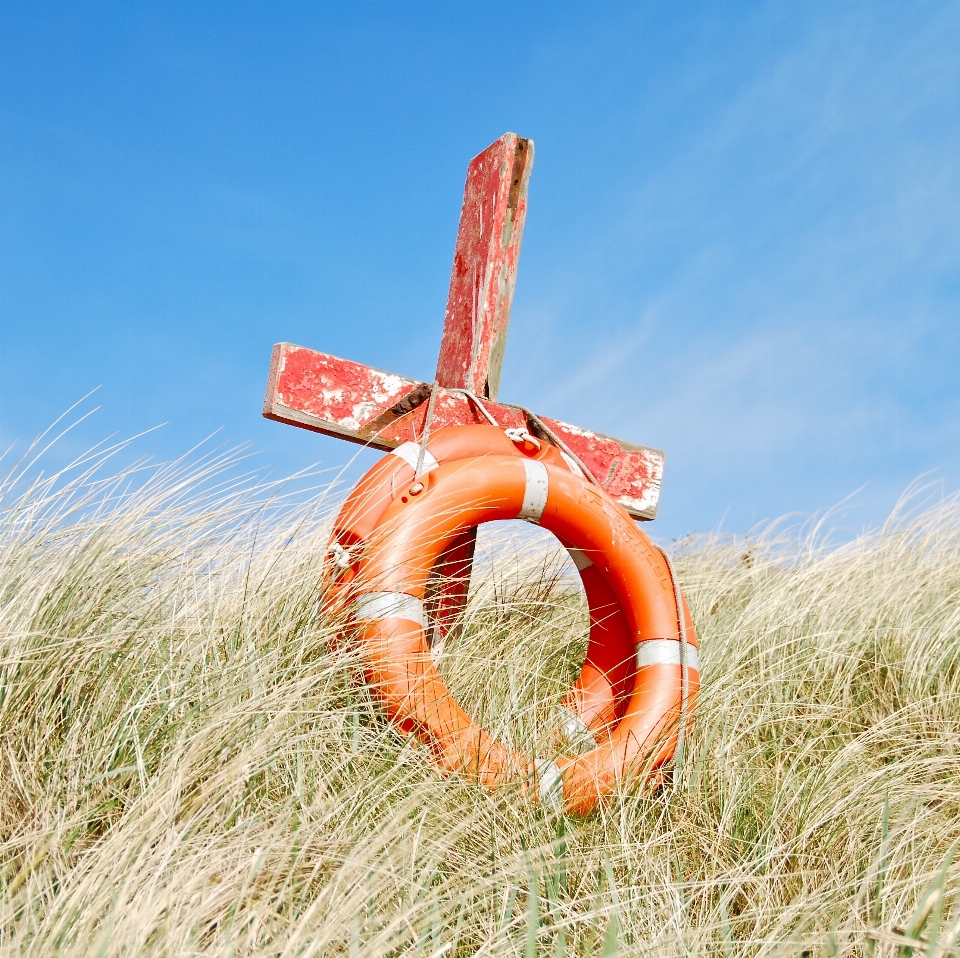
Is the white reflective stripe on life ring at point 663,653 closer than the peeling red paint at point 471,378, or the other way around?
the white reflective stripe on life ring at point 663,653

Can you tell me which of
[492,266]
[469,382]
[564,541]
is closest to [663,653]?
[564,541]

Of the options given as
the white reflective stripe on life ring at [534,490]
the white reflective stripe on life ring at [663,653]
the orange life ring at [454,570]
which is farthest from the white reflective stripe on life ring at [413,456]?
the white reflective stripe on life ring at [663,653]

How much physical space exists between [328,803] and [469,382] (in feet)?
5.52

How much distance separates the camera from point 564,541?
2832 millimetres

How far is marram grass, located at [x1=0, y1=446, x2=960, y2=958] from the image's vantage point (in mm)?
1461

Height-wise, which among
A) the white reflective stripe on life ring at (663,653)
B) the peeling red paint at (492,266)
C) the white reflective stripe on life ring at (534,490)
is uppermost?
the peeling red paint at (492,266)

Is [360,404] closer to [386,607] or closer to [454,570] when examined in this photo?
[454,570]

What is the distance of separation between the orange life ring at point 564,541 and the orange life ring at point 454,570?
0.12ft

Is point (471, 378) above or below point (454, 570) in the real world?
above

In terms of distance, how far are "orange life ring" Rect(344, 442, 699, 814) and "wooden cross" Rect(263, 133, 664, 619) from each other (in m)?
0.28

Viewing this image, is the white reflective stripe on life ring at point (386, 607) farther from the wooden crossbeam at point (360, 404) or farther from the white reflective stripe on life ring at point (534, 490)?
the wooden crossbeam at point (360, 404)

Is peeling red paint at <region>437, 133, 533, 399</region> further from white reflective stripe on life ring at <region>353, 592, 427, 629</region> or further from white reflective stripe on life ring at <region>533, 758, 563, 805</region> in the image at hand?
white reflective stripe on life ring at <region>533, 758, 563, 805</region>

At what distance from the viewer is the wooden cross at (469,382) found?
9.20ft

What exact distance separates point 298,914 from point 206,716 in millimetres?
465
